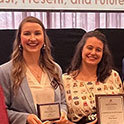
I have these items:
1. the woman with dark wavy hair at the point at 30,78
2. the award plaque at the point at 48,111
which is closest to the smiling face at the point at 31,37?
the woman with dark wavy hair at the point at 30,78

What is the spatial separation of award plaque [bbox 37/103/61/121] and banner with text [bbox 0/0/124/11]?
142 centimetres

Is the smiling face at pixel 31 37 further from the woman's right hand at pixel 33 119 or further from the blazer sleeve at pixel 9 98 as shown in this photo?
the woman's right hand at pixel 33 119

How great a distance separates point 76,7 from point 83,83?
1.12m

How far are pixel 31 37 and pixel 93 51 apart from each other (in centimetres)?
53

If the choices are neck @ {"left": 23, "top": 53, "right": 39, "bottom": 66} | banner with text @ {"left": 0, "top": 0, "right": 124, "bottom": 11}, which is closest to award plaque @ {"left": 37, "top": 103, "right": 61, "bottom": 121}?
neck @ {"left": 23, "top": 53, "right": 39, "bottom": 66}

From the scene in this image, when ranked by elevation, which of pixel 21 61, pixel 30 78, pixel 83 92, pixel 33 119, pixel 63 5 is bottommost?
pixel 33 119

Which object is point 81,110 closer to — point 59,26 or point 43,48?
point 43,48

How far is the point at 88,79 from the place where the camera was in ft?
7.86

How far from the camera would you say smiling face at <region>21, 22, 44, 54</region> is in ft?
6.73

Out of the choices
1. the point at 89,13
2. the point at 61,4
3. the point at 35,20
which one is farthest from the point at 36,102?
the point at 89,13

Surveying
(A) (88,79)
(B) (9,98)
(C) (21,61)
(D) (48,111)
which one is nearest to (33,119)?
(D) (48,111)

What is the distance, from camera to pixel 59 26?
346cm

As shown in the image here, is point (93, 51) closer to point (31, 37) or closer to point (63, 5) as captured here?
point (31, 37)

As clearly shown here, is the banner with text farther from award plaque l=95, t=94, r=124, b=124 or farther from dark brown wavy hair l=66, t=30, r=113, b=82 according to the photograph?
award plaque l=95, t=94, r=124, b=124
